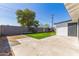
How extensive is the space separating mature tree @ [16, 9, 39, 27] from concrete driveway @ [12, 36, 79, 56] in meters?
0.89

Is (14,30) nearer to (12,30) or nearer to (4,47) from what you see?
(12,30)

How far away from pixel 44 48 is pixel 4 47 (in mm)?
1738

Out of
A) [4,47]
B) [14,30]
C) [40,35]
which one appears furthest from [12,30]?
[40,35]

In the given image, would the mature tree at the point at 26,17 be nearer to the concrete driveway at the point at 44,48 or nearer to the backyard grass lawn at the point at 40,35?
the backyard grass lawn at the point at 40,35

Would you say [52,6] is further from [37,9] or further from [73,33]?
[73,33]

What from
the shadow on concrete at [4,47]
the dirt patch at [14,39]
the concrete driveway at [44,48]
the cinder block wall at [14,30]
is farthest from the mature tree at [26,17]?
the shadow on concrete at [4,47]

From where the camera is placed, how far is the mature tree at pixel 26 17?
609 cm

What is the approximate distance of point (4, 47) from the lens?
6.21 meters

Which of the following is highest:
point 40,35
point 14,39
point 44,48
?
point 40,35

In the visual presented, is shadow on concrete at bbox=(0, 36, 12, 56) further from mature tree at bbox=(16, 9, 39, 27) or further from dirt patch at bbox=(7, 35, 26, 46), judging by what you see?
mature tree at bbox=(16, 9, 39, 27)

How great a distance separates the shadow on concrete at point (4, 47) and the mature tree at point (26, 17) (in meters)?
1.24

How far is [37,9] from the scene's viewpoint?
244 inches

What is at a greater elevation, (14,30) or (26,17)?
(26,17)

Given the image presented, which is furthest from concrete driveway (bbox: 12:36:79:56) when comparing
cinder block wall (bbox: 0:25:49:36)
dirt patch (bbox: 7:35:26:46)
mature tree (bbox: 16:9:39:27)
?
mature tree (bbox: 16:9:39:27)
